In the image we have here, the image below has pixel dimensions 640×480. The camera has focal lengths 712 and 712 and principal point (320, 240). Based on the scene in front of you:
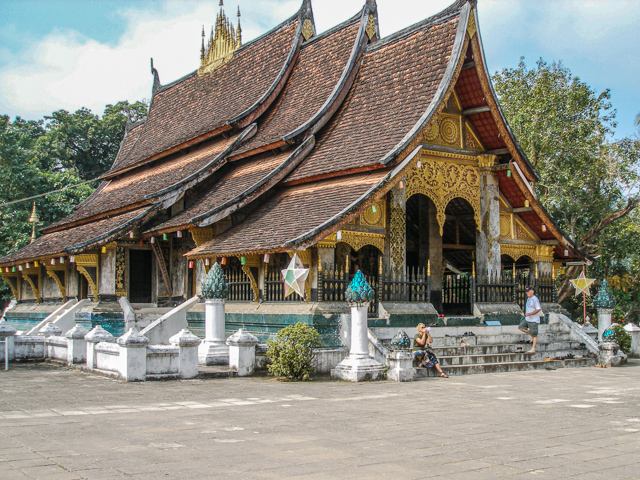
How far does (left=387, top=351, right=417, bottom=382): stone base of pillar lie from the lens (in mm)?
11562

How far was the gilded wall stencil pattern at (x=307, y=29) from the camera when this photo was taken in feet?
67.0

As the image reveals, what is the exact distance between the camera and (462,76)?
15.2 metres

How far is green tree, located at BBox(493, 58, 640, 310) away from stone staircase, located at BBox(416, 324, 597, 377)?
34.3ft

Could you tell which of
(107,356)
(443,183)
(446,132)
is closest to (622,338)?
(443,183)

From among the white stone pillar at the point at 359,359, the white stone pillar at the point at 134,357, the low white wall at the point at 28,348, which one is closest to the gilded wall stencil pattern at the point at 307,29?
the low white wall at the point at 28,348

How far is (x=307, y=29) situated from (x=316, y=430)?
15.6 meters

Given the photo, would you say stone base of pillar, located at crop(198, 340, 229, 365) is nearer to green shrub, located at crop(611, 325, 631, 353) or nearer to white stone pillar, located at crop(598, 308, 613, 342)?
white stone pillar, located at crop(598, 308, 613, 342)

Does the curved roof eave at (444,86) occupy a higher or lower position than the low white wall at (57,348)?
higher

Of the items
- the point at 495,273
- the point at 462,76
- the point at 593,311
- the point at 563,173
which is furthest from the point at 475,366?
the point at 593,311

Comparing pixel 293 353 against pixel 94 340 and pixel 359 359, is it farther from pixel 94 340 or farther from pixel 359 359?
pixel 94 340

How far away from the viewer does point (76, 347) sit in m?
13.9

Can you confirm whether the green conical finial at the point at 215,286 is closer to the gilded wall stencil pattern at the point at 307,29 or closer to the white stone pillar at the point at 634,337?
the gilded wall stencil pattern at the point at 307,29

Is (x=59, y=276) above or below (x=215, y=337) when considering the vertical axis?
above

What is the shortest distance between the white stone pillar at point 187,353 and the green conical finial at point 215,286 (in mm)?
1800
